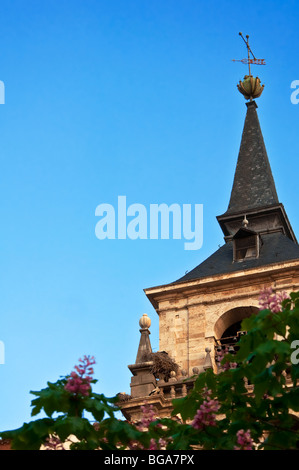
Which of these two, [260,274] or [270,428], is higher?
[260,274]

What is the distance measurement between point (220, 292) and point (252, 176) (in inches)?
→ 262

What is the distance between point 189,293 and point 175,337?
4.39 ft

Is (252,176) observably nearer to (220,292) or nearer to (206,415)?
(220,292)

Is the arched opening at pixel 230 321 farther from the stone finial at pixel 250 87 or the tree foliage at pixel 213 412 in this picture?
the tree foliage at pixel 213 412

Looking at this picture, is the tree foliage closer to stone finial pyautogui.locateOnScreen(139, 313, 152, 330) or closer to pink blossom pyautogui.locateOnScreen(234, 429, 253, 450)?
pink blossom pyautogui.locateOnScreen(234, 429, 253, 450)

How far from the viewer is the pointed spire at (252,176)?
92.9 feet

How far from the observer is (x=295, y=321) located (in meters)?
10.1

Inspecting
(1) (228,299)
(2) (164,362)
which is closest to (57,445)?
(2) (164,362)

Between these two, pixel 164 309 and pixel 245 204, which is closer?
pixel 164 309

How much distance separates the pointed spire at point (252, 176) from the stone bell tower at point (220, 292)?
0.16 m

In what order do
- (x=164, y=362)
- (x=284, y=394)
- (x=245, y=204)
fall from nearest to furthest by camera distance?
1. (x=284, y=394)
2. (x=164, y=362)
3. (x=245, y=204)

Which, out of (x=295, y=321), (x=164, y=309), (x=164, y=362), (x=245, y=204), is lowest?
(x=295, y=321)

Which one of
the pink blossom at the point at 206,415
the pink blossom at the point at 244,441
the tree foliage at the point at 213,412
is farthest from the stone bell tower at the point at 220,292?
the pink blossom at the point at 244,441
